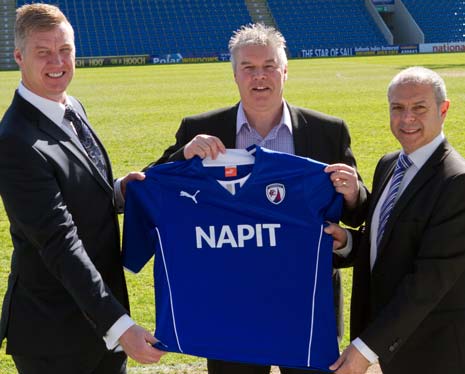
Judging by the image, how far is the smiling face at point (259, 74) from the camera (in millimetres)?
3014

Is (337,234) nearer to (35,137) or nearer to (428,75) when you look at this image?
(428,75)

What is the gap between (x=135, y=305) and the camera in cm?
556

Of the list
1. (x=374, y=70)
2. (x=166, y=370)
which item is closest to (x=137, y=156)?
(x=166, y=370)

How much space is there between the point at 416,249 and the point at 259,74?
101 cm

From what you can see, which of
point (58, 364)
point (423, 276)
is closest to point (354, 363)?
point (423, 276)

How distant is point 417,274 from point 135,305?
11.1 ft

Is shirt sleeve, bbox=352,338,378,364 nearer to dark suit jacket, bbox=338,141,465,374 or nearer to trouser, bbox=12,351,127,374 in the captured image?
dark suit jacket, bbox=338,141,465,374

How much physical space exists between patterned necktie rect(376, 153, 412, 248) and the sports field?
4.96 feet

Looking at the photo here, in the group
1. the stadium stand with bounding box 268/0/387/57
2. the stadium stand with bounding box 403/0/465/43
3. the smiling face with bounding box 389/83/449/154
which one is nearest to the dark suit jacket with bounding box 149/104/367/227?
the smiling face with bounding box 389/83/449/154

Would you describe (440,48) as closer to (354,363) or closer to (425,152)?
(425,152)

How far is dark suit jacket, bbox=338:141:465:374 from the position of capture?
259cm

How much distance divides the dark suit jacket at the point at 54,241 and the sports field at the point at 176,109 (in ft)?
0.44

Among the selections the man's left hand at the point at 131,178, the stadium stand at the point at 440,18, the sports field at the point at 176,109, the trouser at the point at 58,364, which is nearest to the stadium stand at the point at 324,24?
the stadium stand at the point at 440,18

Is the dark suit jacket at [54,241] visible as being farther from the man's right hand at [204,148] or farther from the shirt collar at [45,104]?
the man's right hand at [204,148]
